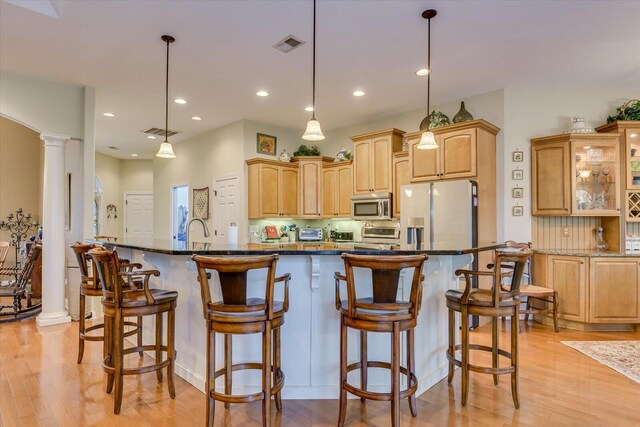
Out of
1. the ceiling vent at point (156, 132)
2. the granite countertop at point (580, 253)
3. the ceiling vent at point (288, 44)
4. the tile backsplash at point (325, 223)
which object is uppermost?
the ceiling vent at point (156, 132)

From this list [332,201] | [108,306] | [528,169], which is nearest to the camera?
[108,306]

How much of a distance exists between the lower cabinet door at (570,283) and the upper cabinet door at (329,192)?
3.28 m

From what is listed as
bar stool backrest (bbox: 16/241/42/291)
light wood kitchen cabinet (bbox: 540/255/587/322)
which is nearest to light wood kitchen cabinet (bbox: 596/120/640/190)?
light wood kitchen cabinet (bbox: 540/255/587/322)

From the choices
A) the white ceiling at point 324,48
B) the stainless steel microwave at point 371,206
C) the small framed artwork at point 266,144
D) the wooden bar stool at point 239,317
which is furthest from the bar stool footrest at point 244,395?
the small framed artwork at point 266,144

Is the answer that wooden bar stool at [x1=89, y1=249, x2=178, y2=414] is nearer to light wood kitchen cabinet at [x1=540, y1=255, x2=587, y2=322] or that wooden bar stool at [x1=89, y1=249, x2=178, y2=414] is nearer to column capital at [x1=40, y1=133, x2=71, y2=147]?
column capital at [x1=40, y1=133, x2=71, y2=147]

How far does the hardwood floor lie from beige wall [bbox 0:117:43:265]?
14.7 ft

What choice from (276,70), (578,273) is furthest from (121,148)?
(578,273)

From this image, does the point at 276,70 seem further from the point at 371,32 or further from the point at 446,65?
the point at 446,65

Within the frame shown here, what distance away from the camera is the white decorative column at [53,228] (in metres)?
4.39

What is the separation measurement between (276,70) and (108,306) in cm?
297

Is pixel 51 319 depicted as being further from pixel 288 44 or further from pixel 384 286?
pixel 384 286

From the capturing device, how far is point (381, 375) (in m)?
2.55

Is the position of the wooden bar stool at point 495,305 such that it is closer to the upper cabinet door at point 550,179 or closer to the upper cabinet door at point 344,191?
the upper cabinet door at point 550,179

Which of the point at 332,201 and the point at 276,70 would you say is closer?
the point at 276,70
